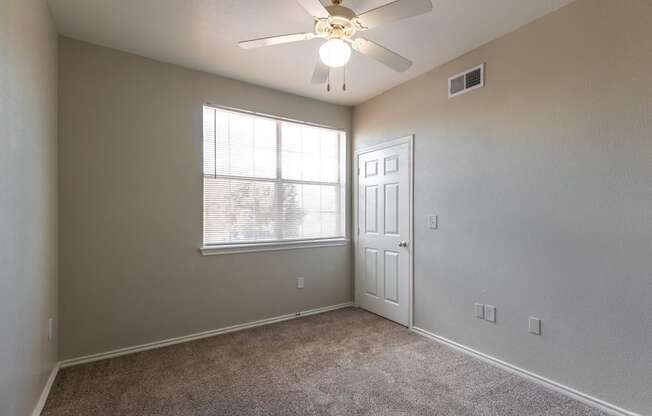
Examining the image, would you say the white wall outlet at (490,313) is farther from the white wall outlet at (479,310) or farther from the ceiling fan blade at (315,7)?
the ceiling fan blade at (315,7)

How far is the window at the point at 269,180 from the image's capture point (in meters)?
3.26

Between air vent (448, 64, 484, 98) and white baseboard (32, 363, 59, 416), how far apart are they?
3863 mm

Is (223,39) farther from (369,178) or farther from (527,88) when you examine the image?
(527,88)

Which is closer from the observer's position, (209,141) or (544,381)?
(544,381)

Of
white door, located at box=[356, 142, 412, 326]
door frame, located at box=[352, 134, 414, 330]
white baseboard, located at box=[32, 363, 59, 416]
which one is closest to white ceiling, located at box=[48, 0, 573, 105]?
Result: door frame, located at box=[352, 134, 414, 330]

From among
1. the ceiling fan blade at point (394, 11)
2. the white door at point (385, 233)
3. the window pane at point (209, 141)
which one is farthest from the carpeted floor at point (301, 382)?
the ceiling fan blade at point (394, 11)

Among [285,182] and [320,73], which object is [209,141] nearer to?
[285,182]

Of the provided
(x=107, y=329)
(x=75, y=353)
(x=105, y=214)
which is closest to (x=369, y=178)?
(x=105, y=214)

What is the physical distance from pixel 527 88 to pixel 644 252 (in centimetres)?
134

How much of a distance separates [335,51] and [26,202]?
191cm

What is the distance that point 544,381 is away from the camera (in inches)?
88.3

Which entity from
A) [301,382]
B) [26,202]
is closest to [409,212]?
[301,382]

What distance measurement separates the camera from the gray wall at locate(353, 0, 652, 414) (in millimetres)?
1868

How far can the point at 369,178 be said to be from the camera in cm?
389
